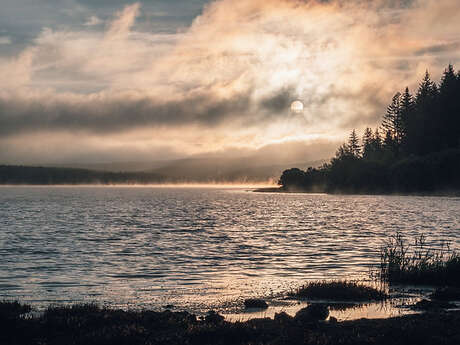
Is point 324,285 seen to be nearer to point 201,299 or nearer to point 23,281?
point 201,299

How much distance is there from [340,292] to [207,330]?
8228mm

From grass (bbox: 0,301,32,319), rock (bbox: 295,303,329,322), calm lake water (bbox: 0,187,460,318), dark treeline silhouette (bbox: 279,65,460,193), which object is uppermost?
dark treeline silhouette (bbox: 279,65,460,193)

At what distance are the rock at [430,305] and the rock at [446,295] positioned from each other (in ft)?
4.08

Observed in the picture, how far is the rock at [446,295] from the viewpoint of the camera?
2048 cm

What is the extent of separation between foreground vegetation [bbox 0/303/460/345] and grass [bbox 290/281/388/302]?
401 centimetres

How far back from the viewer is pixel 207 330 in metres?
14.8

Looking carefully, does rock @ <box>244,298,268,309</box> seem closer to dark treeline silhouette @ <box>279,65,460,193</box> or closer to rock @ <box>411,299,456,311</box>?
rock @ <box>411,299,456,311</box>

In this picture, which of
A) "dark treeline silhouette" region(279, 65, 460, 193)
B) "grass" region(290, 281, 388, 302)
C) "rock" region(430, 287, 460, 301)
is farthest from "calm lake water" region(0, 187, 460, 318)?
"dark treeline silhouette" region(279, 65, 460, 193)

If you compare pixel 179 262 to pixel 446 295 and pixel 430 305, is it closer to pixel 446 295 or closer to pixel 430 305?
pixel 446 295

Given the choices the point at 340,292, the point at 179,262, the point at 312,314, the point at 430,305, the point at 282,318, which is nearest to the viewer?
the point at 282,318

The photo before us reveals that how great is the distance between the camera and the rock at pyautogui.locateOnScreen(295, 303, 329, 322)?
Answer: 16422 mm

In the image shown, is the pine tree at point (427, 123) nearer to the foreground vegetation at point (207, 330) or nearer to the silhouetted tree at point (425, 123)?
the silhouetted tree at point (425, 123)

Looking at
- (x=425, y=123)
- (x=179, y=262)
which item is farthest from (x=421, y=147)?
(x=179, y=262)

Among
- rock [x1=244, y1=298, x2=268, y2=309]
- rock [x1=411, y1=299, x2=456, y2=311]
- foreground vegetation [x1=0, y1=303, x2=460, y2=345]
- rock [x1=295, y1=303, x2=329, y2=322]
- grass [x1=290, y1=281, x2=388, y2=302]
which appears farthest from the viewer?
grass [x1=290, y1=281, x2=388, y2=302]
